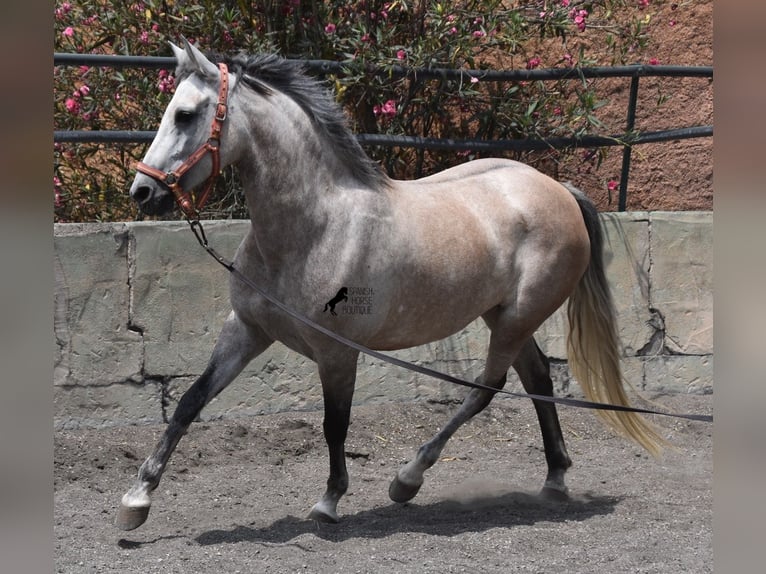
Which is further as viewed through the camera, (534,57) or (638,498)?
(534,57)

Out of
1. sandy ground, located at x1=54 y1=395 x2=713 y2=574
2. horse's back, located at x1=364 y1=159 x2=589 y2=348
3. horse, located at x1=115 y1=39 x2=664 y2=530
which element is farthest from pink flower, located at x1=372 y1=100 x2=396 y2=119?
sandy ground, located at x1=54 y1=395 x2=713 y2=574

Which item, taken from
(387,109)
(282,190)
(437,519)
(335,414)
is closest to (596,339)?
(437,519)

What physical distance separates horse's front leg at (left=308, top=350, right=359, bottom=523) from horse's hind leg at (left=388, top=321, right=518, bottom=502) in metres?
0.32

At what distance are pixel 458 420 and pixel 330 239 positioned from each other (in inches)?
43.0

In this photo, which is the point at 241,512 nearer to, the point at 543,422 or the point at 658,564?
the point at 543,422

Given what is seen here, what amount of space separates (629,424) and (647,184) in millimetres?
3398

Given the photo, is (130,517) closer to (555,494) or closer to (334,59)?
(555,494)

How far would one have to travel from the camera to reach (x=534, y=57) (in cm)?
729

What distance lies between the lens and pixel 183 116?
363 centimetres

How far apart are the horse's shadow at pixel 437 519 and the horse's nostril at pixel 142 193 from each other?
1349 millimetres

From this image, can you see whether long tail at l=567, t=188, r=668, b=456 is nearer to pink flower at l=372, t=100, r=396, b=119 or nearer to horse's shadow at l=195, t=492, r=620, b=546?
horse's shadow at l=195, t=492, r=620, b=546

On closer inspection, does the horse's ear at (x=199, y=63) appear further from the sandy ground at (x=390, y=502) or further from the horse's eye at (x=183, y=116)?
the sandy ground at (x=390, y=502)

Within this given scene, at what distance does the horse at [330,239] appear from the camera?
3.70m
